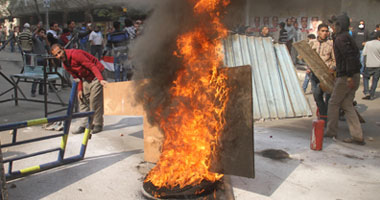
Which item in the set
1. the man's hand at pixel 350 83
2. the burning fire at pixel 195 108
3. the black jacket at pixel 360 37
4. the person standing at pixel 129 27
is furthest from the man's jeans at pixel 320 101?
the black jacket at pixel 360 37

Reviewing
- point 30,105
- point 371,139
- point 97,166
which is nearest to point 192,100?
point 97,166

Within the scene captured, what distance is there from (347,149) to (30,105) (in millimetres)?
7331

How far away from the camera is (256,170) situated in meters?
3.81

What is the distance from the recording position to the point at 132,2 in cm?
413

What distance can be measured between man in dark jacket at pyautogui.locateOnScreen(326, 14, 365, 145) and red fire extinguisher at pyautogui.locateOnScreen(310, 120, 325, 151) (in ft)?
2.65

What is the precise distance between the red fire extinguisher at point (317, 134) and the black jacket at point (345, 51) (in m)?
1.11

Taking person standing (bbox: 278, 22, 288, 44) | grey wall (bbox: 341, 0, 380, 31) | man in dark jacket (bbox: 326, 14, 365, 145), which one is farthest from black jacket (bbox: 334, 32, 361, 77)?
grey wall (bbox: 341, 0, 380, 31)

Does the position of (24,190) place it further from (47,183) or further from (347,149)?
(347,149)

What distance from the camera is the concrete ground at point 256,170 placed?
3.21 m

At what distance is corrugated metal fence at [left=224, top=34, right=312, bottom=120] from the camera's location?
6.72 meters

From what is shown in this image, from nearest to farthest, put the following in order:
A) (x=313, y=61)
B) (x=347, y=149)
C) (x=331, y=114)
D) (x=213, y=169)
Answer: (x=213, y=169) → (x=347, y=149) → (x=331, y=114) → (x=313, y=61)

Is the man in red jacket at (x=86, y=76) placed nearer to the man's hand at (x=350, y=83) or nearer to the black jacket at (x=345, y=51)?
the black jacket at (x=345, y=51)

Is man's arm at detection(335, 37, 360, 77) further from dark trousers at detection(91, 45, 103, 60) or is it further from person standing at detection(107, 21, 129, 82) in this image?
dark trousers at detection(91, 45, 103, 60)

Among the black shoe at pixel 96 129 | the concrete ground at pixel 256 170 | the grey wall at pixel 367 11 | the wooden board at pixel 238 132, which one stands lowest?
the concrete ground at pixel 256 170
